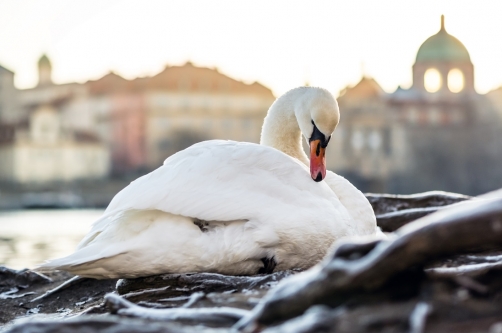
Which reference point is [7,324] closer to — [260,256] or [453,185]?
[260,256]

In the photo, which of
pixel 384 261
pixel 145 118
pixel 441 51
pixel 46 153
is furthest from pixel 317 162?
pixel 441 51

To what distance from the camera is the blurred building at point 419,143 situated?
164ft

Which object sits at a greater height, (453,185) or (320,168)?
(320,168)

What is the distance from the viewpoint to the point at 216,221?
2.70 meters

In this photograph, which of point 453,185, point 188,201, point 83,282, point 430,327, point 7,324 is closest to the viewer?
point 430,327

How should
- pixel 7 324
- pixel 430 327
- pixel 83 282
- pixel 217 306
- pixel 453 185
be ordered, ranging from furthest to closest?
pixel 453 185
pixel 83 282
pixel 7 324
pixel 217 306
pixel 430 327

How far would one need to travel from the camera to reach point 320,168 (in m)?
3.09

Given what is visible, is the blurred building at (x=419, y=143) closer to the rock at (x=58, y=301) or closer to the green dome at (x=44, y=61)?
the green dome at (x=44, y=61)

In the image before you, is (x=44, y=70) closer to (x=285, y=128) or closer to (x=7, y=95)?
(x=7, y=95)

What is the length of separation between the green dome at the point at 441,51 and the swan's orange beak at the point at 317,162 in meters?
58.5

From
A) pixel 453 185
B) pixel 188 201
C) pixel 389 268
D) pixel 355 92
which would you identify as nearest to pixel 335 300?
pixel 389 268

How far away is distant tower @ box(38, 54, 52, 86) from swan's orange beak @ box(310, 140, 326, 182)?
192 ft

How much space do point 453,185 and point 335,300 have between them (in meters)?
49.4

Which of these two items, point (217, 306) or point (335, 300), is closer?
point (335, 300)
